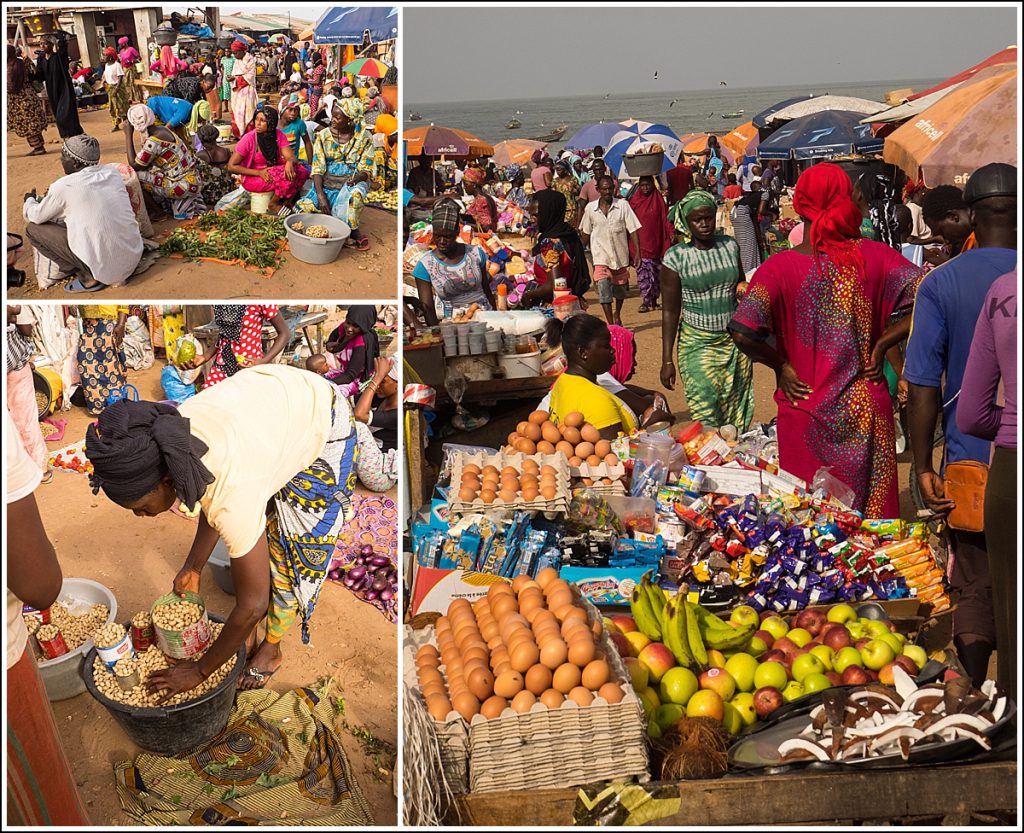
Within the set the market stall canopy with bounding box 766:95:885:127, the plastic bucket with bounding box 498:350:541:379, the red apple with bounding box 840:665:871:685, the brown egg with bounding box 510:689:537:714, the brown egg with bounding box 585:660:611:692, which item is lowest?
the plastic bucket with bounding box 498:350:541:379

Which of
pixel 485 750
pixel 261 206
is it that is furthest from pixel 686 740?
pixel 261 206

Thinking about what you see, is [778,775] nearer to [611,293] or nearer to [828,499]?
[828,499]

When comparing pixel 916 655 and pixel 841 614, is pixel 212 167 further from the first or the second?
pixel 916 655

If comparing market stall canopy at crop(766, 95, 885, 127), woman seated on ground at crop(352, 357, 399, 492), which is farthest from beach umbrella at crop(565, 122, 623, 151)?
woman seated on ground at crop(352, 357, 399, 492)

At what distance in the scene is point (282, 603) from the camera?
3.84 meters

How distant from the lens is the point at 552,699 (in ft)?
8.09

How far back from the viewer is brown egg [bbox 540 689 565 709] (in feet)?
8.06

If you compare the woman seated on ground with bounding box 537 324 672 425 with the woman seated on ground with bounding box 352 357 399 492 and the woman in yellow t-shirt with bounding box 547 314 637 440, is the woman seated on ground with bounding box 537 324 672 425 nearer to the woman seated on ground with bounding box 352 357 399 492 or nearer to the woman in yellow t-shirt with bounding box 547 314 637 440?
the woman in yellow t-shirt with bounding box 547 314 637 440

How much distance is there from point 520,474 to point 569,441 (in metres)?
0.47

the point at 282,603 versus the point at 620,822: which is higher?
the point at 620,822

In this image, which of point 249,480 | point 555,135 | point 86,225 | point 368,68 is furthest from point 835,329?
point 555,135

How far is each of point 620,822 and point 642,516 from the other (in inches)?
73.4

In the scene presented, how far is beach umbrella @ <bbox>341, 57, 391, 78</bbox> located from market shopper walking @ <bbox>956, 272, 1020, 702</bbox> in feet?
41.9

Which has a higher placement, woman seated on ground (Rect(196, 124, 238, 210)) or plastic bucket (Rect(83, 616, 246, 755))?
woman seated on ground (Rect(196, 124, 238, 210))
